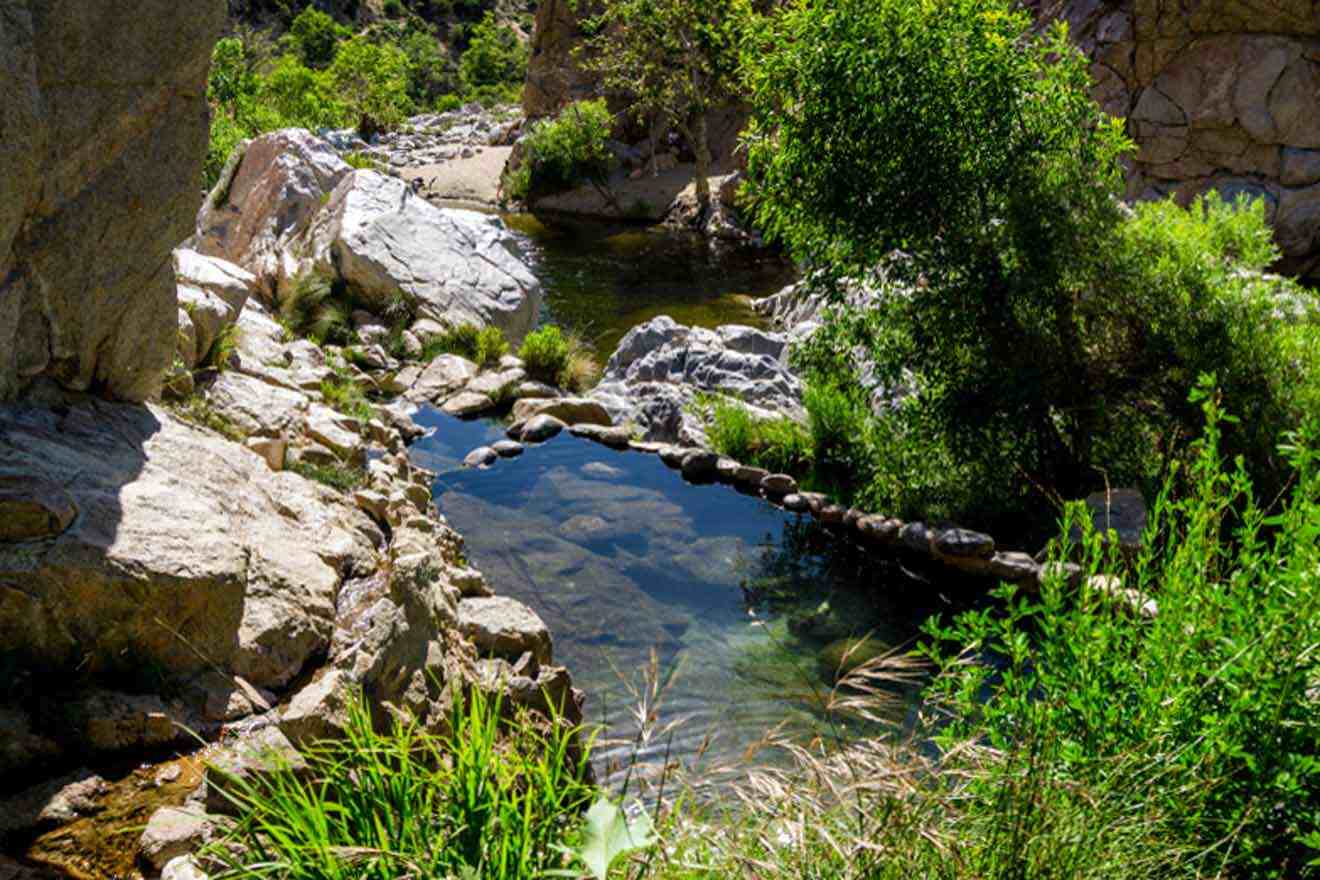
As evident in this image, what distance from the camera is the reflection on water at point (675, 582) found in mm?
8109

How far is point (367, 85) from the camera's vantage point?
2176 inches

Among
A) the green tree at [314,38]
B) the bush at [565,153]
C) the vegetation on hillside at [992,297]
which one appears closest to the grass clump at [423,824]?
the vegetation on hillside at [992,297]

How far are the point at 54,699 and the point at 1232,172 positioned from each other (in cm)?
2518

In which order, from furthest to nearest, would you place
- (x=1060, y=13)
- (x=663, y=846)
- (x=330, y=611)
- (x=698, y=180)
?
(x=698, y=180)
(x=1060, y=13)
(x=330, y=611)
(x=663, y=846)

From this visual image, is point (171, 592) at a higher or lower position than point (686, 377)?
higher

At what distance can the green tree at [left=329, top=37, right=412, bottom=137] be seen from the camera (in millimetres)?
54219

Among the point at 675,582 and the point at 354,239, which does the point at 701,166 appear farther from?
the point at 675,582

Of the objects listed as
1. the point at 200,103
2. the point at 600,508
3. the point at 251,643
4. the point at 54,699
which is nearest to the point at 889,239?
the point at 600,508

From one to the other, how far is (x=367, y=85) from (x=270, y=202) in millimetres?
41550

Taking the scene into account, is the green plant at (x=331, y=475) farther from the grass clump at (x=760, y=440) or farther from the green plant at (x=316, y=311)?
the green plant at (x=316, y=311)

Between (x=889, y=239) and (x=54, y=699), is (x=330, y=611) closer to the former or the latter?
(x=54, y=699)

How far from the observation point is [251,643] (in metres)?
5.43

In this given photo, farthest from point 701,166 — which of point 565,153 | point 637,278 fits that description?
point 637,278

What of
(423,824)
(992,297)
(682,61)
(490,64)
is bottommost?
(423,824)
